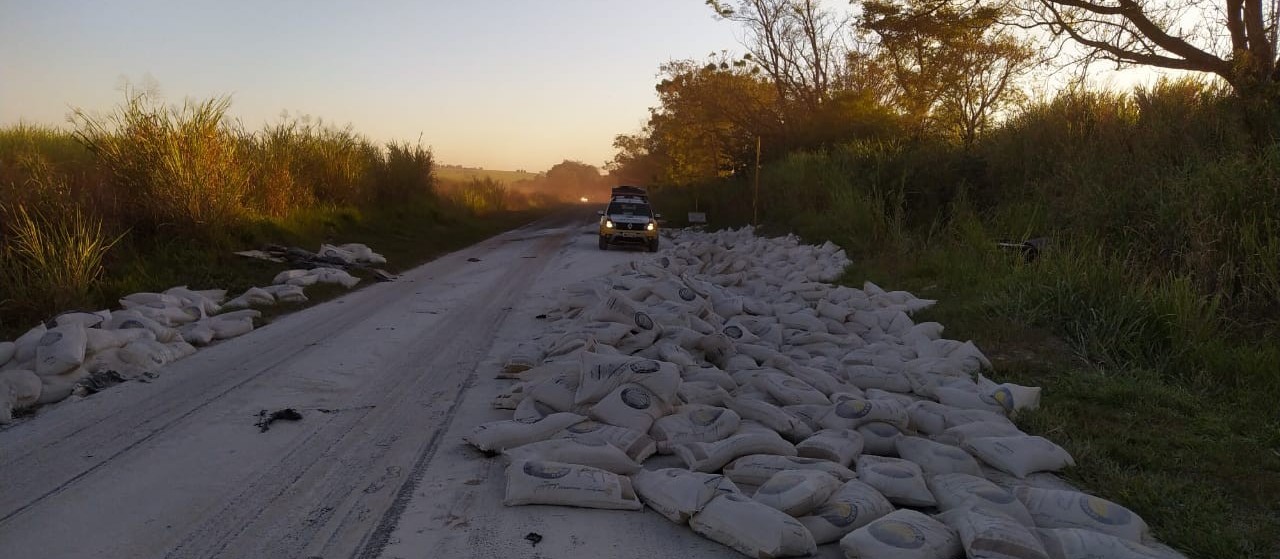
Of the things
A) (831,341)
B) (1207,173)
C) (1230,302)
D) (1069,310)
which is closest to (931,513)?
(831,341)

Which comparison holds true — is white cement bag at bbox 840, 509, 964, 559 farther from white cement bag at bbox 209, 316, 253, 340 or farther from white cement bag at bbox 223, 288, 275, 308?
white cement bag at bbox 223, 288, 275, 308

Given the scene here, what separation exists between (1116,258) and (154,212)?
12973 millimetres

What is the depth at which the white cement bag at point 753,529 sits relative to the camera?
2988 millimetres

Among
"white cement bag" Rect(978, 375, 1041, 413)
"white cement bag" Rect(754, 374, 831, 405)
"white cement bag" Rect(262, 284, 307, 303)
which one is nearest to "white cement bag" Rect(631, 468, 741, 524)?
"white cement bag" Rect(754, 374, 831, 405)

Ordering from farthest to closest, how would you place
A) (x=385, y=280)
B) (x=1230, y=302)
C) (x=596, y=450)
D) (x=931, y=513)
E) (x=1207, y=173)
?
(x=385, y=280) → (x=1207, y=173) → (x=1230, y=302) → (x=596, y=450) → (x=931, y=513)

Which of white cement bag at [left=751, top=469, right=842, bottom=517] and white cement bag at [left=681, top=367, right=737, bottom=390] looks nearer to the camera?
white cement bag at [left=751, top=469, right=842, bottom=517]

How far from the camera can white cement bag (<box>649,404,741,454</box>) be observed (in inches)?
163

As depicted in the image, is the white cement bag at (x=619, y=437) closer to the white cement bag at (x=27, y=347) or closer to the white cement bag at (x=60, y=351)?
the white cement bag at (x=60, y=351)

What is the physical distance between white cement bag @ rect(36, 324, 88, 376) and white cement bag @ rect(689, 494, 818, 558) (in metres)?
4.98

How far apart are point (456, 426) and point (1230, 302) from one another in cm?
659

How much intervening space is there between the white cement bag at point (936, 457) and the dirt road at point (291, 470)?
137 centimetres

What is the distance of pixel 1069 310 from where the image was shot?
22.1 feet

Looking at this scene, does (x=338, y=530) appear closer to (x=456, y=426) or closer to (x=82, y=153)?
(x=456, y=426)

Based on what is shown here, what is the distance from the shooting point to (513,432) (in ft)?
13.6
